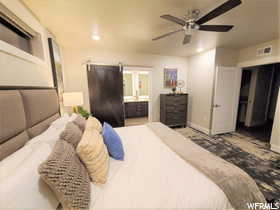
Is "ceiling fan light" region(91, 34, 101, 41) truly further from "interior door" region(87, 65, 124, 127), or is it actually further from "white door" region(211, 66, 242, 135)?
A: "white door" region(211, 66, 242, 135)

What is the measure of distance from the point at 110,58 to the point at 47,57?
1.69 m

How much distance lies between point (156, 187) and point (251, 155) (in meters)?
2.63

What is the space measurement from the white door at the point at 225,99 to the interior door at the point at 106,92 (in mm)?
2711

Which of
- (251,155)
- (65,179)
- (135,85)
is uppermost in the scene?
(135,85)

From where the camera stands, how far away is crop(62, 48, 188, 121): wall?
3.20 metres

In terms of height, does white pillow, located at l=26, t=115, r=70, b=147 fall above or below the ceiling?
below

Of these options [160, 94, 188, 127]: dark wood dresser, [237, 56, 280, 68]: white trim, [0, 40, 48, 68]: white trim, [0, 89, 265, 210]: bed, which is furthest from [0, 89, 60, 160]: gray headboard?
[237, 56, 280, 68]: white trim

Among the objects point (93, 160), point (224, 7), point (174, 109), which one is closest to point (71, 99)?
point (93, 160)

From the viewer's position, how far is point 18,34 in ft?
5.03

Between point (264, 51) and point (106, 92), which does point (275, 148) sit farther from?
point (106, 92)

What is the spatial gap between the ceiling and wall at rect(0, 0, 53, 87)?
0.58ft

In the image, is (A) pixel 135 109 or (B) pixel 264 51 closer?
(B) pixel 264 51

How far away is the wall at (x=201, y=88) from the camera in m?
3.39

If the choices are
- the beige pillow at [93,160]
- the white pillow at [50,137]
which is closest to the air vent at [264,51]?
the beige pillow at [93,160]
